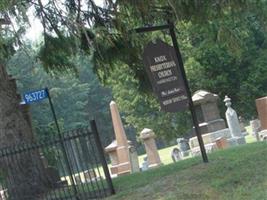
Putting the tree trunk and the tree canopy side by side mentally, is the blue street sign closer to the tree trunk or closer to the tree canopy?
the tree canopy

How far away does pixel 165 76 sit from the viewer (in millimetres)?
10000

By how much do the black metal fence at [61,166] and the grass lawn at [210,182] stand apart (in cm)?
60

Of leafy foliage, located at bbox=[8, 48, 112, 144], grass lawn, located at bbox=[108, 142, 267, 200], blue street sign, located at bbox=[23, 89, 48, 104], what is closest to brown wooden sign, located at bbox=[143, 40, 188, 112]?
grass lawn, located at bbox=[108, 142, 267, 200]

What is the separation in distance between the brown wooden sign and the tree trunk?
2.82 meters

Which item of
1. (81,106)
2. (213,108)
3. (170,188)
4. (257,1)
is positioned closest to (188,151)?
(213,108)

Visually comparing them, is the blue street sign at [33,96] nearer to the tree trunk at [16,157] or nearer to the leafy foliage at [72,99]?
the tree trunk at [16,157]

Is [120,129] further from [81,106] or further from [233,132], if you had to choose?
[81,106]

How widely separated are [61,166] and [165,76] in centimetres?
263

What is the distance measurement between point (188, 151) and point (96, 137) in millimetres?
19115

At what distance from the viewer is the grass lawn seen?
25.8 ft

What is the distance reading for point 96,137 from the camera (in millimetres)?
9445

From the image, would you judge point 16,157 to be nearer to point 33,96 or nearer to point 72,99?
point 33,96

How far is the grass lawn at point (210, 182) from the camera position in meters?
7.88

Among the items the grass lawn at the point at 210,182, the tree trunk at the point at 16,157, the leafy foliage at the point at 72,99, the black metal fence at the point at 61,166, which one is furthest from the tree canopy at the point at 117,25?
the leafy foliage at the point at 72,99
